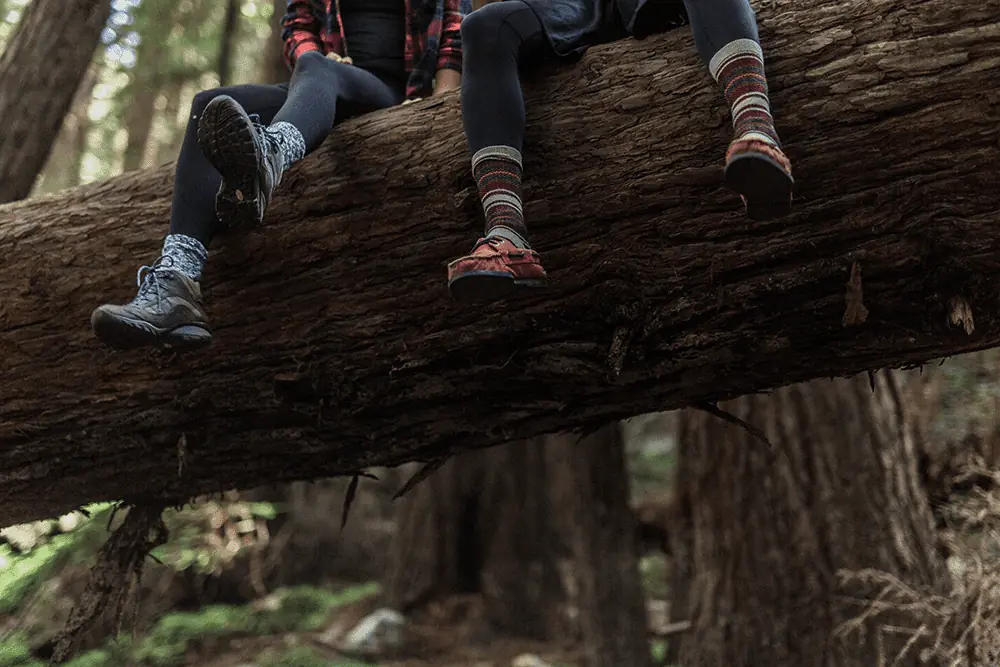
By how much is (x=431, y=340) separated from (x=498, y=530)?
504 cm

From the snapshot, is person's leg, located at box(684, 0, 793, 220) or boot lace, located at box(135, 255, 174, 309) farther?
boot lace, located at box(135, 255, 174, 309)

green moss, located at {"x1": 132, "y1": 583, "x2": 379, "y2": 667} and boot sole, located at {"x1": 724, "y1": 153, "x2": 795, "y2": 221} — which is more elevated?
boot sole, located at {"x1": 724, "y1": 153, "x2": 795, "y2": 221}

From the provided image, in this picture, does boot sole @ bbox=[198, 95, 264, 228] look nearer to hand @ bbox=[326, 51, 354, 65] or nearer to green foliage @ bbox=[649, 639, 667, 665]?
hand @ bbox=[326, 51, 354, 65]

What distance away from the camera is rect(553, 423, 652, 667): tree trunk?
16.5 ft

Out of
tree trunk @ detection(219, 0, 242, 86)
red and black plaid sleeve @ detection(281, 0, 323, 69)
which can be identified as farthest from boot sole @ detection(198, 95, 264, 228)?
tree trunk @ detection(219, 0, 242, 86)

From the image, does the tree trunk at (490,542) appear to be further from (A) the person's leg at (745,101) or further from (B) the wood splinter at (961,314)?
(A) the person's leg at (745,101)

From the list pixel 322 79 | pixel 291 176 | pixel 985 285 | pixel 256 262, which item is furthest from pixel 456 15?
pixel 985 285

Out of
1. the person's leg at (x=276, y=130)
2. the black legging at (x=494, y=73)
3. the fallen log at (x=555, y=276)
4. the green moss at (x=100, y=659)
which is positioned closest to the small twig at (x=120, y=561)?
the fallen log at (x=555, y=276)

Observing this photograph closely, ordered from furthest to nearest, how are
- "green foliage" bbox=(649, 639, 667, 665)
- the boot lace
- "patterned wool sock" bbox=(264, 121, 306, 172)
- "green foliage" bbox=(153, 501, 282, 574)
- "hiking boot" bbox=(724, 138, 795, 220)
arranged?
"green foliage" bbox=(649, 639, 667, 665)
"green foliage" bbox=(153, 501, 282, 574)
"patterned wool sock" bbox=(264, 121, 306, 172)
the boot lace
"hiking boot" bbox=(724, 138, 795, 220)

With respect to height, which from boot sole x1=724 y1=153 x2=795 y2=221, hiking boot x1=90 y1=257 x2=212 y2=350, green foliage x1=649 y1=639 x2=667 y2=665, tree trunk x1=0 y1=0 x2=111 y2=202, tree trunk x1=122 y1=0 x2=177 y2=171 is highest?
tree trunk x1=122 y1=0 x2=177 y2=171

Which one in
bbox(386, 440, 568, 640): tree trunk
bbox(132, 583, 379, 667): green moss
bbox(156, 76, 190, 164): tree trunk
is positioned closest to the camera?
bbox(132, 583, 379, 667): green moss

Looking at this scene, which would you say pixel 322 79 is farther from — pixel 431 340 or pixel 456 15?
pixel 431 340

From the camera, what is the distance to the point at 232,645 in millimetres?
6016

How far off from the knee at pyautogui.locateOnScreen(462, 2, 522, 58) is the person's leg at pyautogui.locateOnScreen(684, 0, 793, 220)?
0.55 m
